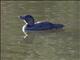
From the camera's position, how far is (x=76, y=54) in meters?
5.36

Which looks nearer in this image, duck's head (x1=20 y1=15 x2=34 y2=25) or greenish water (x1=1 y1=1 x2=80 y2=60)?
greenish water (x1=1 y1=1 x2=80 y2=60)

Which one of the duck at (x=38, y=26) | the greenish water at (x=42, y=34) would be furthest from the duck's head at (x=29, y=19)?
the greenish water at (x=42, y=34)

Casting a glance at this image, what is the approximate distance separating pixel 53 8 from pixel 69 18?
68 cm

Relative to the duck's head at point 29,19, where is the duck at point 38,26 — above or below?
below

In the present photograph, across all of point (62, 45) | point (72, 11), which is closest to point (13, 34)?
point (62, 45)

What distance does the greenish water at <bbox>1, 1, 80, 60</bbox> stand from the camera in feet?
17.8

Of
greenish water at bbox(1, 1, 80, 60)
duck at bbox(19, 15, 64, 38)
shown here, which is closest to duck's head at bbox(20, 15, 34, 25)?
duck at bbox(19, 15, 64, 38)

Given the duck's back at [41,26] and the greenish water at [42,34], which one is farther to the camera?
the duck's back at [41,26]

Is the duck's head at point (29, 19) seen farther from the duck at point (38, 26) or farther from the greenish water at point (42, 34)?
the greenish water at point (42, 34)

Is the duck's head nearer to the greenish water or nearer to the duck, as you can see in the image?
the duck

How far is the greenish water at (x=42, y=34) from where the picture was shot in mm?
5418

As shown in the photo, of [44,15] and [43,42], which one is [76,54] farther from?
[44,15]

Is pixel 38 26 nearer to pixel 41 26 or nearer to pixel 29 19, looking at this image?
pixel 41 26

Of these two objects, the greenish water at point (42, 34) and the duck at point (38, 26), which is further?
Answer: the duck at point (38, 26)
